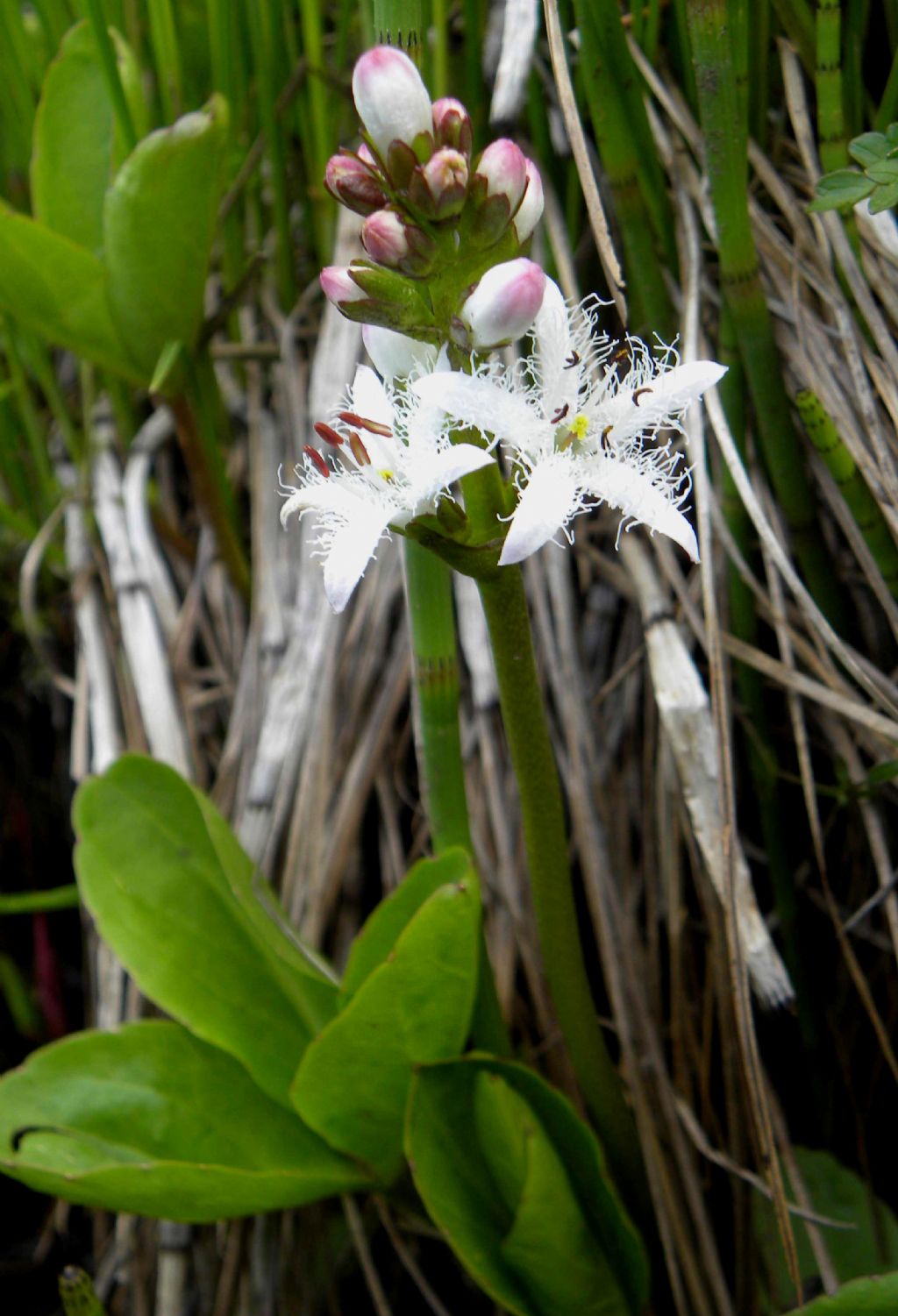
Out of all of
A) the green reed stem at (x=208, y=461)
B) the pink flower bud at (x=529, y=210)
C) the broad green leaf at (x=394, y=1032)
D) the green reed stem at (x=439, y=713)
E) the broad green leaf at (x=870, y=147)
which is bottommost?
the broad green leaf at (x=394, y=1032)

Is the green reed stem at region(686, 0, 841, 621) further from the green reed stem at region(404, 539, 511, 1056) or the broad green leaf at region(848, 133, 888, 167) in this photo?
the green reed stem at region(404, 539, 511, 1056)

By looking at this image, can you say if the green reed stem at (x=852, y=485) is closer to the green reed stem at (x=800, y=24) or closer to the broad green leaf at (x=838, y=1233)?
the green reed stem at (x=800, y=24)

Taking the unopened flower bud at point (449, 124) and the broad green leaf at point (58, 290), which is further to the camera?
the broad green leaf at point (58, 290)

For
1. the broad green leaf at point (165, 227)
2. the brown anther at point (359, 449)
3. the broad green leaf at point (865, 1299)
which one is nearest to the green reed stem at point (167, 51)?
the broad green leaf at point (165, 227)

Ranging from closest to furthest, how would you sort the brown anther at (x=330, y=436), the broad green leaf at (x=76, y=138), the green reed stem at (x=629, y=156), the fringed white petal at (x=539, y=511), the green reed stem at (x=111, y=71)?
the fringed white petal at (x=539, y=511) → the brown anther at (x=330, y=436) → the green reed stem at (x=629, y=156) → the green reed stem at (x=111, y=71) → the broad green leaf at (x=76, y=138)

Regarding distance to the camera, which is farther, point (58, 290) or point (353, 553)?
point (58, 290)

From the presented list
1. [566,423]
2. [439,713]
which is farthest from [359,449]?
[439,713]

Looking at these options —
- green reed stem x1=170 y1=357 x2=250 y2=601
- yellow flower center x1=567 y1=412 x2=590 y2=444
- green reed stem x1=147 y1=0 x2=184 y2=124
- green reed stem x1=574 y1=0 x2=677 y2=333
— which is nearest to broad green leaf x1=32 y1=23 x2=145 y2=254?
green reed stem x1=147 y1=0 x2=184 y2=124

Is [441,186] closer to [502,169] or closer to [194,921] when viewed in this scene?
[502,169]
